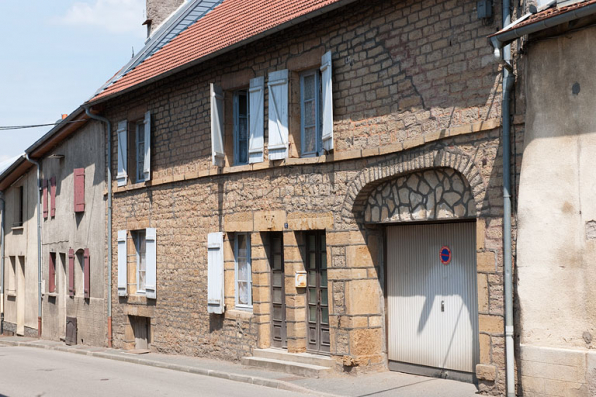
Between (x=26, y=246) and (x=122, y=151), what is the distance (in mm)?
9497

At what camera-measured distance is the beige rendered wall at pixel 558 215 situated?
766 centimetres

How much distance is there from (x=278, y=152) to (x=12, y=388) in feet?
17.1

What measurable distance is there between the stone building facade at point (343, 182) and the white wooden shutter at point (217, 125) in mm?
160

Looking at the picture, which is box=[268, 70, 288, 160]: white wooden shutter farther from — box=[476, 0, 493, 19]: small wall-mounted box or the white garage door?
box=[476, 0, 493, 19]: small wall-mounted box

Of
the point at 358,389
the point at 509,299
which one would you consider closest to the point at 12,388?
the point at 358,389

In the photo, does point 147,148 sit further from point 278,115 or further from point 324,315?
point 324,315

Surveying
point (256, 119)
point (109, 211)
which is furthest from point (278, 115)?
point (109, 211)

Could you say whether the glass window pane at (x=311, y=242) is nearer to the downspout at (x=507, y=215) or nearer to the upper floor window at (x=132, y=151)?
the downspout at (x=507, y=215)

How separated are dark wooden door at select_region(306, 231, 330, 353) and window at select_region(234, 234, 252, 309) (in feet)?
4.93

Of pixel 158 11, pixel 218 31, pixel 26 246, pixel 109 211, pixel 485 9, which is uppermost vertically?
pixel 158 11

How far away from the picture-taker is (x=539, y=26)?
24.8 feet

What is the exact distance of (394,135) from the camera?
32.8 ft

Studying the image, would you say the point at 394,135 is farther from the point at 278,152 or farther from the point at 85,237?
the point at 85,237

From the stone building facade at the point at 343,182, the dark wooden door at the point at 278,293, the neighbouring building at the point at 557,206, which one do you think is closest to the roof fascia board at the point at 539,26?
the neighbouring building at the point at 557,206
